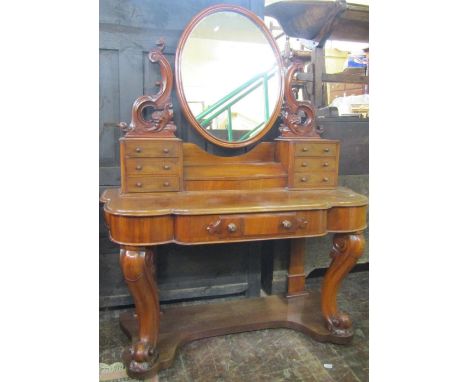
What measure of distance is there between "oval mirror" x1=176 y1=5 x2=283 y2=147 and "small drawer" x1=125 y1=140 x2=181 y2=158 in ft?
0.78

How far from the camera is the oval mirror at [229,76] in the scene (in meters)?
1.82

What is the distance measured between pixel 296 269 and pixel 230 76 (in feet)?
4.11

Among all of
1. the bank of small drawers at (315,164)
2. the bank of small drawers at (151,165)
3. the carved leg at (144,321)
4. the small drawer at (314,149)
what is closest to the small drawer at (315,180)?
the bank of small drawers at (315,164)

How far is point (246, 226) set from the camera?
4.86 ft

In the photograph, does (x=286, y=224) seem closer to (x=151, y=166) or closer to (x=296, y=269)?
(x=151, y=166)

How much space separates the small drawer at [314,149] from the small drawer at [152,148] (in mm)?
640

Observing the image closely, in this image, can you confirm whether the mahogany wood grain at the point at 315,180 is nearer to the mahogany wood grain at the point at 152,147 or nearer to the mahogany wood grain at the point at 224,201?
the mahogany wood grain at the point at 224,201

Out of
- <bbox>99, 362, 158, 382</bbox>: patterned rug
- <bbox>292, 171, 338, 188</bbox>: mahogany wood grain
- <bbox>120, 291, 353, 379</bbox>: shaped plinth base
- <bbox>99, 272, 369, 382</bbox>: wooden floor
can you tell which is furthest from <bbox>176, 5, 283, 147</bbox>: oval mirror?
<bbox>99, 362, 158, 382</bbox>: patterned rug

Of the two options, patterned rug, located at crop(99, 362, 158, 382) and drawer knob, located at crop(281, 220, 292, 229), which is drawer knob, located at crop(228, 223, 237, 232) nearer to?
drawer knob, located at crop(281, 220, 292, 229)

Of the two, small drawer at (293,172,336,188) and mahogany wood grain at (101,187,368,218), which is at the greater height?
small drawer at (293,172,336,188)

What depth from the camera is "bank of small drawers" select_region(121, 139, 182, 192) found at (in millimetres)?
1644
